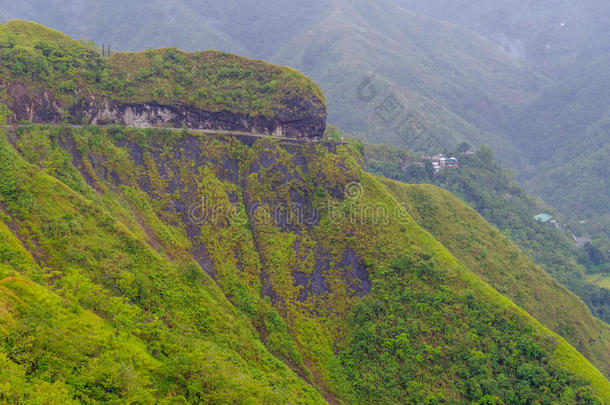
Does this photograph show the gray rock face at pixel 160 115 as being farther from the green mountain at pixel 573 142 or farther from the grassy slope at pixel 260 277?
the green mountain at pixel 573 142

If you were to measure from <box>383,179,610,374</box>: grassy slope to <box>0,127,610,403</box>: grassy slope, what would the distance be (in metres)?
8.40

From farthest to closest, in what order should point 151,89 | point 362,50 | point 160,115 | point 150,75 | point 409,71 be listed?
point 362,50 < point 409,71 < point 150,75 < point 160,115 < point 151,89

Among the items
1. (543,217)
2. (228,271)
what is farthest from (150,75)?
(543,217)

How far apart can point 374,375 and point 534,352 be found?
1024 centimetres

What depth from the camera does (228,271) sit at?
28078 mm

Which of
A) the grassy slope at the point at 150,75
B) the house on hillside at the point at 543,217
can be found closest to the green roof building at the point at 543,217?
the house on hillside at the point at 543,217

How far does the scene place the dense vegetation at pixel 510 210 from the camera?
53.5m

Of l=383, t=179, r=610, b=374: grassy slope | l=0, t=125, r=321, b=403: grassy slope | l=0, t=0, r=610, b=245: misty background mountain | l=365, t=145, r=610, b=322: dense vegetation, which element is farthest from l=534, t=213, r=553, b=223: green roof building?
l=0, t=125, r=321, b=403: grassy slope

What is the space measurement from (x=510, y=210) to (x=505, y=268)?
28.8 metres

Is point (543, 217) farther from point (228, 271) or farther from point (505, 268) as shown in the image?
point (228, 271)

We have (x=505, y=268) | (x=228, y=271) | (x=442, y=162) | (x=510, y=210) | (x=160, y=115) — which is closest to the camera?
(x=228, y=271)

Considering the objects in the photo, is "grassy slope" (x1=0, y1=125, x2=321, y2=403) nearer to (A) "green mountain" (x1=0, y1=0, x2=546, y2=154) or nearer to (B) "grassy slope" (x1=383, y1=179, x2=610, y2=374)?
(B) "grassy slope" (x1=383, y1=179, x2=610, y2=374)

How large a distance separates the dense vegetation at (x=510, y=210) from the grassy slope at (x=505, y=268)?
15.5 m

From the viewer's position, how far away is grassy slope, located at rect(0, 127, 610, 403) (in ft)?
67.0
